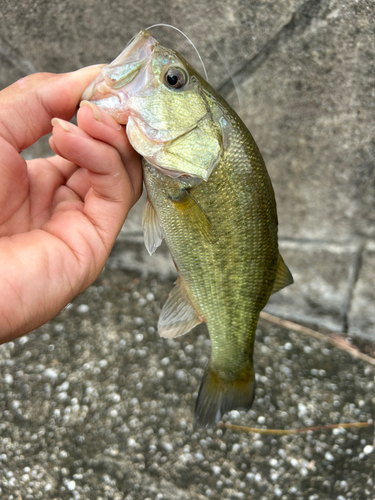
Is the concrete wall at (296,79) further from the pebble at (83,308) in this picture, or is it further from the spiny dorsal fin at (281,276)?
the pebble at (83,308)

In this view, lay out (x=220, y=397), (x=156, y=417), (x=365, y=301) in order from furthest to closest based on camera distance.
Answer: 1. (x=365, y=301)
2. (x=156, y=417)
3. (x=220, y=397)

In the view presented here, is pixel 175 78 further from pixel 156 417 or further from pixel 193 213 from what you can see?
pixel 156 417

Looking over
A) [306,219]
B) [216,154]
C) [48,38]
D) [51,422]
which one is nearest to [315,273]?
[306,219]

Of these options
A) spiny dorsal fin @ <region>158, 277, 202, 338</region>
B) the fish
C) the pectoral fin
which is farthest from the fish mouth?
spiny dorsal fin @ <region>158, 277, 202, 338</region>

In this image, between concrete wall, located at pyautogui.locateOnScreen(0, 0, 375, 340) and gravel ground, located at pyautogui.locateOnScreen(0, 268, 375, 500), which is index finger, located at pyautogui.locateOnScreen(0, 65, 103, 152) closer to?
concrete wall, located at pyautogui.locateOnScreen(0, 0, 375, 340)

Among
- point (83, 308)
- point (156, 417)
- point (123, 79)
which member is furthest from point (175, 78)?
point (83, 308)

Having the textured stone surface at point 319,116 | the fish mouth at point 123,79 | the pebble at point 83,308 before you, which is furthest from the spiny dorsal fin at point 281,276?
the pebble at point 83,308

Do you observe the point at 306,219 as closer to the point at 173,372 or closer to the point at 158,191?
the point at 173,372
